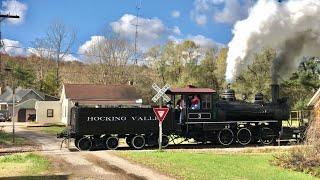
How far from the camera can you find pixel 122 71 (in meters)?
81.2

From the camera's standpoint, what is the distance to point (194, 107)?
84.5ft

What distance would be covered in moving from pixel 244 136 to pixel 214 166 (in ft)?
34.0

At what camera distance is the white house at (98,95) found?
58.0 meters

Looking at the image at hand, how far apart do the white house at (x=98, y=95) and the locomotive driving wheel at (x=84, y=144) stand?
32.6 m

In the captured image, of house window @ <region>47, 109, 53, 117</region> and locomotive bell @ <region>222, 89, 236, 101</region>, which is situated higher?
locomotive bell @ <region>222, 89, 236, 101</region>

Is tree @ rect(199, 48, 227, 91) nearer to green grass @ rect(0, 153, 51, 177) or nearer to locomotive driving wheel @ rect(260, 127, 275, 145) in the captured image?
locomotive driving wheel @ rect(260, 127, 275, 145)

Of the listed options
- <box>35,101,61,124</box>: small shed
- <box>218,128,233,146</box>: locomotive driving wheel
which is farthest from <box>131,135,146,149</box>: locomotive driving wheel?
<box>35,101,61,124</box>: small shed

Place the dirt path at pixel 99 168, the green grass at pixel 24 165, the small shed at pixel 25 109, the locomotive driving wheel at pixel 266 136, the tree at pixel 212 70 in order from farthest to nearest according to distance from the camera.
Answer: the small shed at pixel 25 109 < the tree at pixel 212 70 < the locomotive driving wheel at pixel 266 136 < the green grass at pixel 24 165 < the dirt path at pixel 99 168

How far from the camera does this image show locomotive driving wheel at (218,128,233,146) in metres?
26.3

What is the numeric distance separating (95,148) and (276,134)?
9.86m

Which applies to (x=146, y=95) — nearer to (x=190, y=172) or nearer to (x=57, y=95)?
(x=57, y=95)

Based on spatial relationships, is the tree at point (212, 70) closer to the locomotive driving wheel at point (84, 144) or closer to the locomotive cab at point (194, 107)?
the locomotive cab at point (194, 107)

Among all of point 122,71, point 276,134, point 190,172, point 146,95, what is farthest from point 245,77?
point 190,172

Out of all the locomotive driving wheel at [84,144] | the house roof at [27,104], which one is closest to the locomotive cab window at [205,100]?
the locomotive driving wheel at [84,144]
